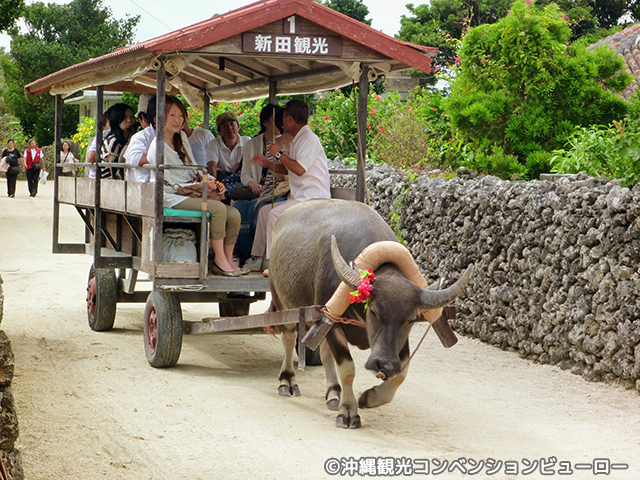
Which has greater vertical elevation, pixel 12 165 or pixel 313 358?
pixel 12 165

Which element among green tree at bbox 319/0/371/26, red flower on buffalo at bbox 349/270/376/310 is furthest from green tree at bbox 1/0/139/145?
red flower on buffalo at bbox 349/270/376/310

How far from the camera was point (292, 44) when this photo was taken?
6.15 m

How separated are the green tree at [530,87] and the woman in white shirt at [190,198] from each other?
4.18 m

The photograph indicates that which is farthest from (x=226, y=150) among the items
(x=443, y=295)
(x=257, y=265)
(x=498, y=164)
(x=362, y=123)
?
(x=443, y=295)

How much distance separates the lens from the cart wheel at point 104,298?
8.02m

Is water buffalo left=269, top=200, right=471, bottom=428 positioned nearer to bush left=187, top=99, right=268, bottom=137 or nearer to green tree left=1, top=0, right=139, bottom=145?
bush left=187, top=99, right=268, bottom=137

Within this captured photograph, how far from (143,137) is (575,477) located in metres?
4.59

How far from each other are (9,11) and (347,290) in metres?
12.0

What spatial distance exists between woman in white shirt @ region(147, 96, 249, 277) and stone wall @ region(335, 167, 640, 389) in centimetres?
258

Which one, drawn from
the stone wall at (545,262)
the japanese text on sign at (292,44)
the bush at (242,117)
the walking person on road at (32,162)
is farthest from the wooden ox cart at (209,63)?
the walking person on road at (32,162)

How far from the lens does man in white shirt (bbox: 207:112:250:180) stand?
8.20 m

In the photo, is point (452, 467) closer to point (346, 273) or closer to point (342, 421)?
point (342, 421)

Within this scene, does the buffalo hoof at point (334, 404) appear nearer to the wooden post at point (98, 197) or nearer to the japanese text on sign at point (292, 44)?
the japanese text on sign at point (292, 44)

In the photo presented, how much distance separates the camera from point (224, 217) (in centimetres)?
654
